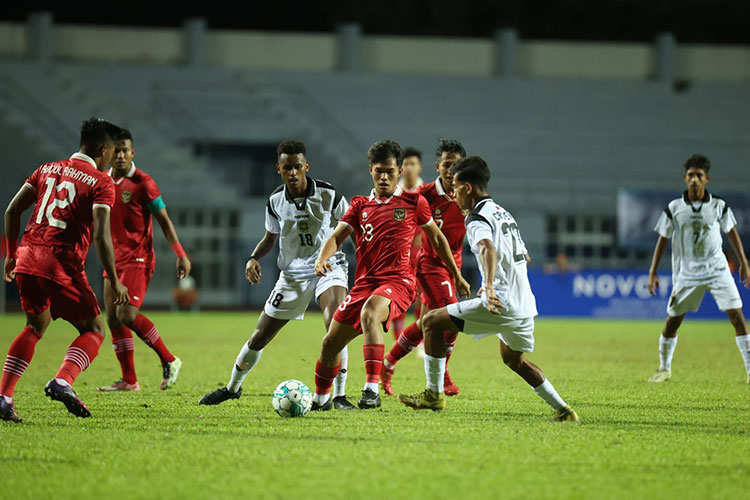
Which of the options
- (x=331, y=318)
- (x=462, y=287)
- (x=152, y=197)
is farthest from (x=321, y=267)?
(x=152, y=197)

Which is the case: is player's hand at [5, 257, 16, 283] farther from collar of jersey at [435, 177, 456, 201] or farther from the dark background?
the dark background

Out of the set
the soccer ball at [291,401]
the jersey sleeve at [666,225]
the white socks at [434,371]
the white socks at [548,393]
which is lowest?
the soccer ball at [291,401]

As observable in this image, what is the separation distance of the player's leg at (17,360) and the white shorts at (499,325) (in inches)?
114

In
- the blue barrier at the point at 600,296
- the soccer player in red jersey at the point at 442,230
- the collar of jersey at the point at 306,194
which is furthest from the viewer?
the blue barrier at the point at 600,296

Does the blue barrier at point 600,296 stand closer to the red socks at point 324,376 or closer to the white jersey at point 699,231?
the white jersey at point 699,231

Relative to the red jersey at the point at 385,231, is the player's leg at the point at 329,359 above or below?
below

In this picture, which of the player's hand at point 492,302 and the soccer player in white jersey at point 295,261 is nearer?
the player's hand at point 492,302

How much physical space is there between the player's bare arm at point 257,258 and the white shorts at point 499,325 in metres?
1.76

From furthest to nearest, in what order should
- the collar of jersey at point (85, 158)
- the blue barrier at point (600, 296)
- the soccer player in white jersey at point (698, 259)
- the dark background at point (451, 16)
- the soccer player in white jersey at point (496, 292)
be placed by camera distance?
1. the dark background at point (451, 16)
2. the blue barrier at point (600, 296)
3. the soccer player in white jersey at point (698, 259)
4. the collar of jersey at point (85, 158)
5. the soccer player in white jersey at point (496, 292)

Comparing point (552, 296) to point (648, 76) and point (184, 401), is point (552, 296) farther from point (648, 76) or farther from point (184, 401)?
point (184, 401)

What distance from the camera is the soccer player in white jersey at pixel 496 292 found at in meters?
6.27

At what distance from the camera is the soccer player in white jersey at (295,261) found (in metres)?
7.43

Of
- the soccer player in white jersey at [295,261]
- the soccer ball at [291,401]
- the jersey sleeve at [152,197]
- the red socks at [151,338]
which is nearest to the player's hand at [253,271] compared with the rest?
the soccer player in white jersey at [295,261]

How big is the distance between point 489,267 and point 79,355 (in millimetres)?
2855
